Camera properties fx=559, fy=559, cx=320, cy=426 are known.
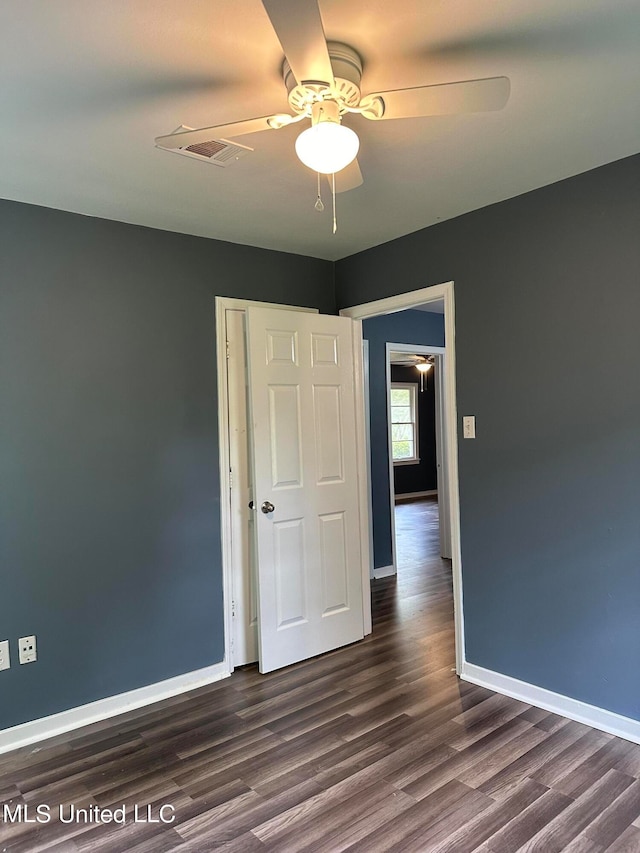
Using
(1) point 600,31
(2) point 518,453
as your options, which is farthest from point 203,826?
(1) point 600,31

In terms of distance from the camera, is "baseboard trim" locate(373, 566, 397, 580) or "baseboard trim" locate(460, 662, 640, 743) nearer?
"baseboard trim" locate(460, 662, 640, 743)

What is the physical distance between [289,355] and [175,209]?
990 millimetres

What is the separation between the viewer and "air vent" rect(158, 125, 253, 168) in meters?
2.09

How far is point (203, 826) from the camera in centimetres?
195

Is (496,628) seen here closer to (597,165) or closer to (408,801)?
(408,801)

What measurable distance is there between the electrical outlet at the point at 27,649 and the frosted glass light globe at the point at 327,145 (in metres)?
2.39

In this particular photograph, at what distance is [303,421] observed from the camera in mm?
3320

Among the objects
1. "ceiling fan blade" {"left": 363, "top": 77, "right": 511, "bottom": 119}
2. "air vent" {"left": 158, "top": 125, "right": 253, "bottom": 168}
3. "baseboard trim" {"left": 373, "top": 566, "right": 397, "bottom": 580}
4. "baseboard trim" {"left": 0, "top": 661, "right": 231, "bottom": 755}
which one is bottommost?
"baseboard trim" {"left": 0, "top": 661, "right": 231, "bottom": 755}

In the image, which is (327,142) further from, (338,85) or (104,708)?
(104,708)

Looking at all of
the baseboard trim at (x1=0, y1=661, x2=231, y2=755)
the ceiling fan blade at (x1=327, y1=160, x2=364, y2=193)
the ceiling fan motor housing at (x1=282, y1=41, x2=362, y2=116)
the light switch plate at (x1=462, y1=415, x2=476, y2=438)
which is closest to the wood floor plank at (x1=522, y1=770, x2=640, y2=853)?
the light switch plate at (x1=462, y1=415, x2=476, y2=438)

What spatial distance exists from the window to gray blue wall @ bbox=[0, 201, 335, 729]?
7.20 m

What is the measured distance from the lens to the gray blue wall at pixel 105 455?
8.47 feet

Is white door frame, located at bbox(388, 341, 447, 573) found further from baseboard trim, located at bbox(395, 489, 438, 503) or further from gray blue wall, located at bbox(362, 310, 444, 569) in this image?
baseboard trim, located at bbox(395, 489, 438, 503)

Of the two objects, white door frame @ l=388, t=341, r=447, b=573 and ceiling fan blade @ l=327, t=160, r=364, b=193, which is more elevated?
ceiling fan blade @ l=327, t=160, r=364, b=193
